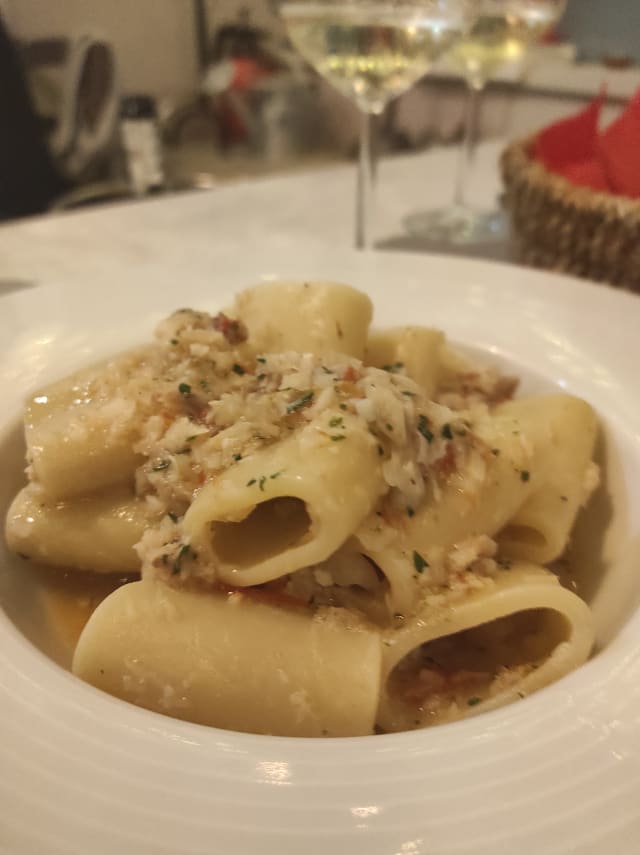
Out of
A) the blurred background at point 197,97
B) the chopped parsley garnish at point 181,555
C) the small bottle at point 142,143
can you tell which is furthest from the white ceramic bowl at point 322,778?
the small bottle at point 142,143

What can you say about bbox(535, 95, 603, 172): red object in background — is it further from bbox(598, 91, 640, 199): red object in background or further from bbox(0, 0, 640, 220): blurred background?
bbox(0, 0, 640, 220): blurred background

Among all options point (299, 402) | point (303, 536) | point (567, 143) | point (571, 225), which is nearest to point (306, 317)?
point (299, 402)

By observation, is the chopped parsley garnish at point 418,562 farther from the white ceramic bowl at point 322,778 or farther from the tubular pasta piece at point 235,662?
the white ceramic bowl at point 322,778

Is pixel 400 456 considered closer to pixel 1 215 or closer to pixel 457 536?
pixel 457 536

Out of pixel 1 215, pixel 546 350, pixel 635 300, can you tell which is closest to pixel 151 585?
pixel 546 350

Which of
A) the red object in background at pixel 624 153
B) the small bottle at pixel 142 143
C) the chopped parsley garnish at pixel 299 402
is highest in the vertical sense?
the red object in background at pixel 624 153
